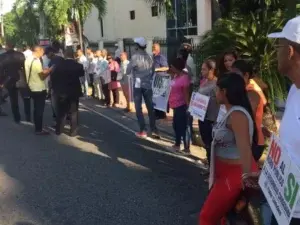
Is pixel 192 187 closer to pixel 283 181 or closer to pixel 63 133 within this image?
pixel 283 181

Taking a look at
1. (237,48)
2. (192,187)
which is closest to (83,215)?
(192,187)

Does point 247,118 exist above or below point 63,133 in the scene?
above

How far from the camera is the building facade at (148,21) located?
20766mm

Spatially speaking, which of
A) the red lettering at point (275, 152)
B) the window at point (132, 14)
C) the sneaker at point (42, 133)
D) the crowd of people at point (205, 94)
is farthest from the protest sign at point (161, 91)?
the window at point (132, 14)

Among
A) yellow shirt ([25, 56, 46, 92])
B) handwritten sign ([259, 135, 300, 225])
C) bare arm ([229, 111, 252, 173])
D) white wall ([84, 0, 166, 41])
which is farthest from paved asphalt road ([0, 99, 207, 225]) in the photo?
white wall ([84, 0, 166, 41])

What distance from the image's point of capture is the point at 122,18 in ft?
99.2

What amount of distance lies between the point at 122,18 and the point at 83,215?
26.4 m

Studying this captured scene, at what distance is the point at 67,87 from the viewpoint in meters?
9.16

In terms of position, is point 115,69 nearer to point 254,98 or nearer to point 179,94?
point 179,94

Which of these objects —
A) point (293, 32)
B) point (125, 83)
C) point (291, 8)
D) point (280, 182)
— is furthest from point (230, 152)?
point (125, 83)

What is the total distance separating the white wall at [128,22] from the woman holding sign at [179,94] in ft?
58.4

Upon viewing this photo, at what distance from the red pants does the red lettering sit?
2.48 feet

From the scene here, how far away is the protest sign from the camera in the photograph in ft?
26.2

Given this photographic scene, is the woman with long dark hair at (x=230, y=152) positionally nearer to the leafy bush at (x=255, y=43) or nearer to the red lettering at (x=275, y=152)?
the red lettering at (x=275, y=152)
